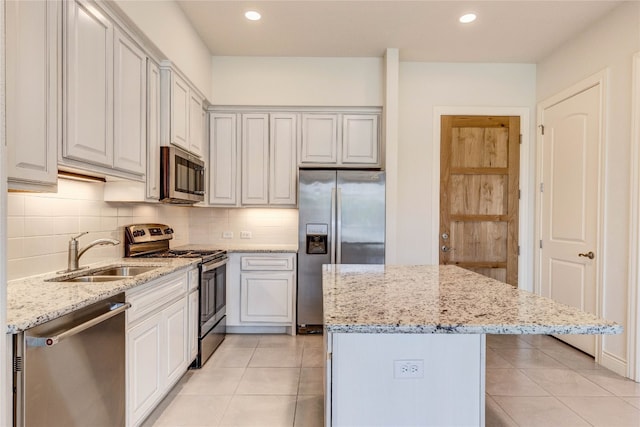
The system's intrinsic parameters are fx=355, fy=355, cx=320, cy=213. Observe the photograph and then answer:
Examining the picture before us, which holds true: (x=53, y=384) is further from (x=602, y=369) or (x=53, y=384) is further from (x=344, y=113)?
(x=602, y=369)

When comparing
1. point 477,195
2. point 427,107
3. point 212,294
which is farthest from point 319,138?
point 212,294

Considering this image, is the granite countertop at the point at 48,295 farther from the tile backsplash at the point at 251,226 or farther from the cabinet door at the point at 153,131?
the tile backsplash at the point at 251,226

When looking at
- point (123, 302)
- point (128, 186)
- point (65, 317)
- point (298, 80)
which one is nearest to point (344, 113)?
point (298, 80)

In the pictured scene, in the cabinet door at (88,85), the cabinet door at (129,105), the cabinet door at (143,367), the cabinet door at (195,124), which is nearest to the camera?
the cabinet door at (88,85)

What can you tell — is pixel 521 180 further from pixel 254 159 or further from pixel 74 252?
pixel 74 252

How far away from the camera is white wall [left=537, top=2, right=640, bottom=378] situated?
8.95 feet

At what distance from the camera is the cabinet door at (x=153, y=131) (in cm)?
259

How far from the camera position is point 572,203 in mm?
3297

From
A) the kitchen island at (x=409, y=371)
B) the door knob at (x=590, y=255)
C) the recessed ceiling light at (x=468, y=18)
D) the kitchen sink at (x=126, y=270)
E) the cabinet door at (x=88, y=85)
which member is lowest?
the kitchen island at (x=409, y=371)

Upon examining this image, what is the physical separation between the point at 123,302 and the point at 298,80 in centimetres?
301

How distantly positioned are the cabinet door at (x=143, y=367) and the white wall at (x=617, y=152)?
11.0ft

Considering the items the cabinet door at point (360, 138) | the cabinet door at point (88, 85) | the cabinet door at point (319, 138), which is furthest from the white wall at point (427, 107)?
the cabinet door at point (88, 85)

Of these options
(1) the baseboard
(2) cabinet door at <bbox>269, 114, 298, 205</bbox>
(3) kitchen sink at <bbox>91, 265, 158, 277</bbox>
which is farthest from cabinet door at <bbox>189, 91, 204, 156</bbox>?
(1) the baseboard

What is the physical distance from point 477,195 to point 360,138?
1.45 meters
